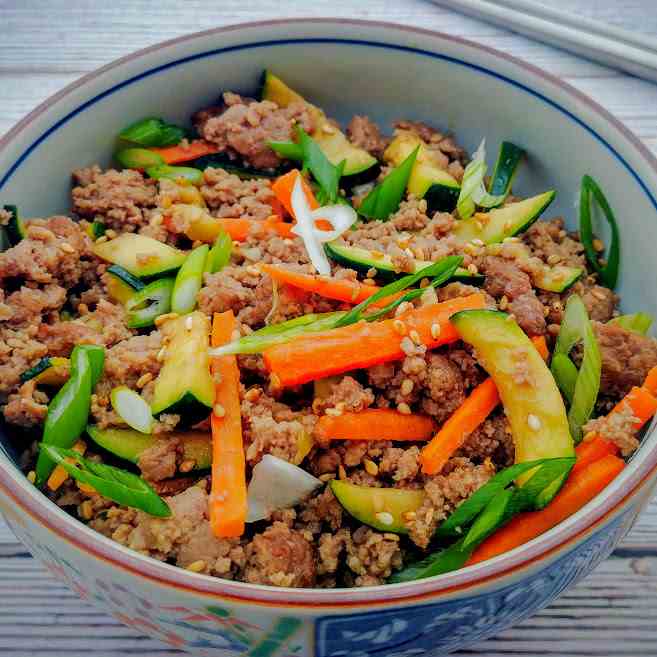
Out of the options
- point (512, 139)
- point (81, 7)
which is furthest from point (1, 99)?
point (512, 139)

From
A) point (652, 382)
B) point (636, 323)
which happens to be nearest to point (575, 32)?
point (636, 323)

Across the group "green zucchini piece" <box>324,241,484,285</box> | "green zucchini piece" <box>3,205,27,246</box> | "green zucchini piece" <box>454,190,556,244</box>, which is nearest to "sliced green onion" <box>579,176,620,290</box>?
"green zucchini piece" <box>454,190,556,244</box>

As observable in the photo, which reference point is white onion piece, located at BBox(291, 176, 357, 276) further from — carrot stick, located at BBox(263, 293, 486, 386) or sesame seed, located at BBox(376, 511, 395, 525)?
sesame seed, located at BBox(376, 511, 395, 525)

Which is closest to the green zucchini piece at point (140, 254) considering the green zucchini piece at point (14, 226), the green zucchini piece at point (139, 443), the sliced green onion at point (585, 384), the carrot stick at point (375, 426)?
the green zucchini piece at point (14, 226)

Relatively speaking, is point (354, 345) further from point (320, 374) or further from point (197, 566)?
point (197, 566)

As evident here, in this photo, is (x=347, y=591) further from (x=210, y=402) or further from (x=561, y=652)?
(x=561, y=652)

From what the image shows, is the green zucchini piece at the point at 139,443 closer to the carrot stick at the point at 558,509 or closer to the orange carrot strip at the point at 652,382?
the carrot stick at the point at 558,509

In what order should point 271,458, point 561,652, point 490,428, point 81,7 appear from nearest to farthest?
1. point 271,458
2. point 490,428
3. point 561,652
4. point 81,7
